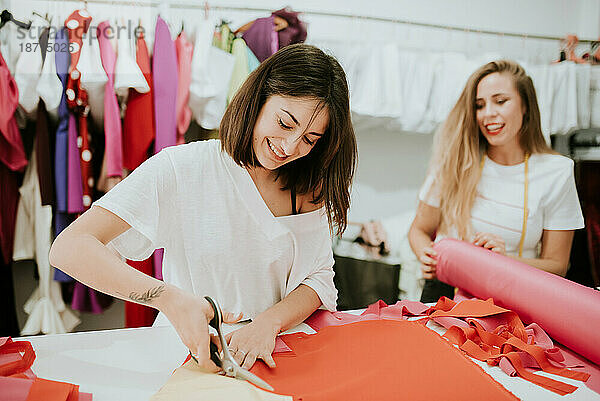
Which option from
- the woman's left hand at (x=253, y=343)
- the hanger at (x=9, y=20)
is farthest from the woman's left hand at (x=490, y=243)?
the hanger at (x=9, y=20)

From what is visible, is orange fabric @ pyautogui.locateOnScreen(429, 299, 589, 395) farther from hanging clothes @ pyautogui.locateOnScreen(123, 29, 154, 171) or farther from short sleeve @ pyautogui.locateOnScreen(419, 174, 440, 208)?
hanging clothes @ pyautogui.locateOnScreen(123, 29, 154, 171)

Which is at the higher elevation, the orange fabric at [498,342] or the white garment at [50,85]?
the white garment at [50,85]

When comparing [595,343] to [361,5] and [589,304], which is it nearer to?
[589,304]

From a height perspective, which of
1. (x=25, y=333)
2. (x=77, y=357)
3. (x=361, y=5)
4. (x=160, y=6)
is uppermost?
(x=361, y=5)

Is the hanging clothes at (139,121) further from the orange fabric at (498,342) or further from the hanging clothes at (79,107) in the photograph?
the orange fabric at (498,342)

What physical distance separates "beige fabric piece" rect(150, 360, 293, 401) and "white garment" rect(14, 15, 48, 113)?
4.40 ft

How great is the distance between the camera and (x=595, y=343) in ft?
2.79

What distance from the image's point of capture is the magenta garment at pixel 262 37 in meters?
1.90

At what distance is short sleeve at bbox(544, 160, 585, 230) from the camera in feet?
5.32

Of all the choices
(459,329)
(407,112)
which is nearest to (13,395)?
(459,329)

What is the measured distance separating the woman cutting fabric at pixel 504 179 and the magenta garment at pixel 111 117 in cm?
111

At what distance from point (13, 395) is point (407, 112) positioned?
1860 millimetres

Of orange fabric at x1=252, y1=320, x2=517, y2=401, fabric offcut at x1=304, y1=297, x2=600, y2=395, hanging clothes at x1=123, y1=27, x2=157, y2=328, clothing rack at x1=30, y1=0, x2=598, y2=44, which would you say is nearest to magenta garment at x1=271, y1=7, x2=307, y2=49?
clothing rack at x1=30, y1=0, x2=598, y2=44

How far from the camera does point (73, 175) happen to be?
173cm
